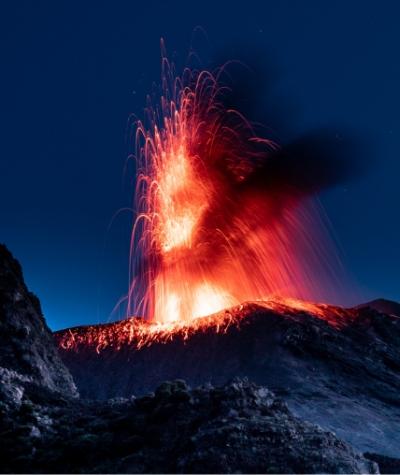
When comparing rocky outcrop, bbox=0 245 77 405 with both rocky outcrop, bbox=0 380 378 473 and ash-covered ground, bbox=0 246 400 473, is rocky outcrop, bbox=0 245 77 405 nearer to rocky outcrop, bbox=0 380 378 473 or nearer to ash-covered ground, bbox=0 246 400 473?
ash-covered ground, bbox=0 246 400 473

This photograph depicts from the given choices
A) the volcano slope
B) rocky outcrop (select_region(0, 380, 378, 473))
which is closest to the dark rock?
rocky outcrop (select_region(0, 380, 378, 473))

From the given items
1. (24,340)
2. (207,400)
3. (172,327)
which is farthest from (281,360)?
(207,400)

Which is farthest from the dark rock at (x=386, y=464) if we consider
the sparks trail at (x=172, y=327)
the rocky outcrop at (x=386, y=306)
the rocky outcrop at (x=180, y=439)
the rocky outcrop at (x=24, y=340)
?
the rocky outcrop at (x=386, y=306)

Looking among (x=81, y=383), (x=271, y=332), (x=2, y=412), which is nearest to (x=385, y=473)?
(x=2, y=412)

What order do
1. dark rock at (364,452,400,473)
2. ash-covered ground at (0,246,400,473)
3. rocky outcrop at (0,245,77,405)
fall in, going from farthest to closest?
rocky outcrop at (0,245,77,405) → dark rock at (364,452,400,473) → ash-covered ground at (0,246,400,473)

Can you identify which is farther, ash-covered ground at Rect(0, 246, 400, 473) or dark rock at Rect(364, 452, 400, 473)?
dark rock at Rect(364, 452, 400, 473)
